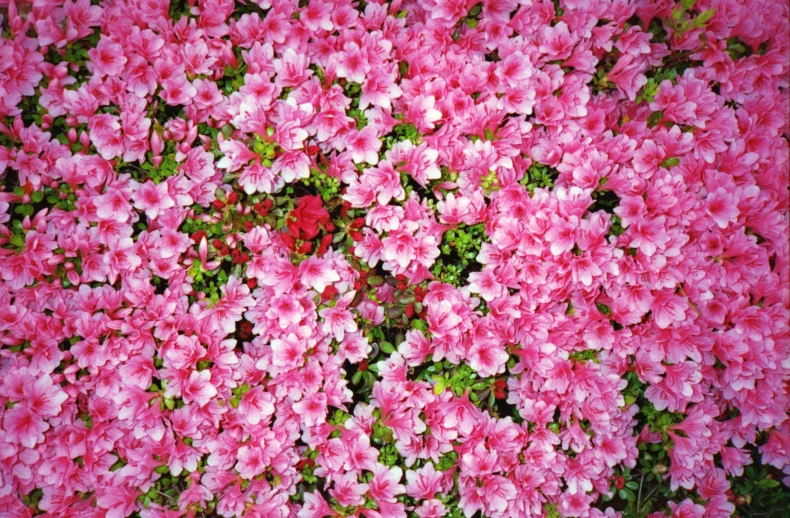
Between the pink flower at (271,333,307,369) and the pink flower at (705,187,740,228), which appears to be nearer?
the pink flower at (271,333,307,369)

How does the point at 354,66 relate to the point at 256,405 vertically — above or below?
above

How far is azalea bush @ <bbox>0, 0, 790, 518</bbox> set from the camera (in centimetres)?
202

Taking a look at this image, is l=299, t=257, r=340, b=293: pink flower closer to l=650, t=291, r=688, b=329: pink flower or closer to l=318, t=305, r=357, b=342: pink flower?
l=318, t=305, r=357, b=342: pink flower

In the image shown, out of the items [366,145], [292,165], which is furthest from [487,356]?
[292,165]

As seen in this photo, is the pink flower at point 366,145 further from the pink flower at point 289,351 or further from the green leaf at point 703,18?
the green leaf at point 703,18

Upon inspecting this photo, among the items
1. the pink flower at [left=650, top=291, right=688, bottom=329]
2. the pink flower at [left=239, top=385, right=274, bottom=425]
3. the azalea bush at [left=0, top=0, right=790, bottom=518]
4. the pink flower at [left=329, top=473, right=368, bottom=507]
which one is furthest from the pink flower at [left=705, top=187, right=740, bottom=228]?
the pink flower at [left=239, top=385, right=274, bottom=425]

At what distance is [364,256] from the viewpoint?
208 cm

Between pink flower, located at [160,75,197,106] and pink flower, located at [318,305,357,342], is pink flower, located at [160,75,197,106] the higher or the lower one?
the higher one

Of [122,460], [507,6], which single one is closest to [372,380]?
[122,460]

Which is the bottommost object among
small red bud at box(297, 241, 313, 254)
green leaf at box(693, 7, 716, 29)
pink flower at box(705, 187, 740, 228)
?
A: small red bud at box(297, 241, 313, 254)

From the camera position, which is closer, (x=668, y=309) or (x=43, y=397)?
(x=43, y=397)

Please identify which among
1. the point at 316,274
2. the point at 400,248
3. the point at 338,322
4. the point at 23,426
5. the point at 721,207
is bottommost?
the point at 23,426

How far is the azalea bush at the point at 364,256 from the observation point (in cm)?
202

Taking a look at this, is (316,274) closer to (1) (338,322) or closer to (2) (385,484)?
(1) (338,322)
